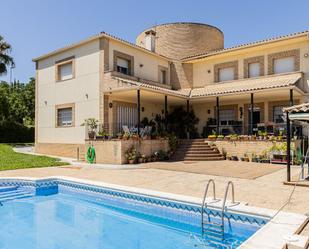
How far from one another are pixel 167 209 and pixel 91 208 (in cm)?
254

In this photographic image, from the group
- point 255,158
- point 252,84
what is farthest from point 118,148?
point 252,84

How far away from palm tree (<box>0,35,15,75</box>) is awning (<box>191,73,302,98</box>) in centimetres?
2279

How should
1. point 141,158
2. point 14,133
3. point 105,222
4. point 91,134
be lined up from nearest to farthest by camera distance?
point 105,222
point 141,158
point 91,134
point 14,133

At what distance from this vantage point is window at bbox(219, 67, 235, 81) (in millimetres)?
22891

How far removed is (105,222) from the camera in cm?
766

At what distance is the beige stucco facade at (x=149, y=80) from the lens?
19.2 meters

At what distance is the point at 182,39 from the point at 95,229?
72.8 feet

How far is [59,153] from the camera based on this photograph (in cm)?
2192

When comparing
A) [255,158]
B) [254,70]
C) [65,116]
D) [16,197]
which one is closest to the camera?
[16,197]

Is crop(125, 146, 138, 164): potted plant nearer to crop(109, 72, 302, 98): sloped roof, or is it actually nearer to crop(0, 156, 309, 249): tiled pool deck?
crop(0, 156, 309, 249): tiled pool deck

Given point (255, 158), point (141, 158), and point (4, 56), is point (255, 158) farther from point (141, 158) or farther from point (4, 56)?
point (4, 56)

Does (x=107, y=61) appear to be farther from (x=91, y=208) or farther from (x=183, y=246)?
(x=183, y=246)

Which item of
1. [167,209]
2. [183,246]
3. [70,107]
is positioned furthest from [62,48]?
[183,246]

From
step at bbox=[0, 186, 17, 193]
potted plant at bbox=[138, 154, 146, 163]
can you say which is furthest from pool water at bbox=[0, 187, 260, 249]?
potted plant at bbox=[138, 154, 146, 163]
